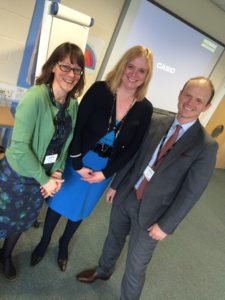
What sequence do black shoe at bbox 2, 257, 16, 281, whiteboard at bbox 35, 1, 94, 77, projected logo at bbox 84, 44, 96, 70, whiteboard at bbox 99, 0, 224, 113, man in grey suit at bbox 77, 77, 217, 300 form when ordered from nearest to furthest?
1. man in grey suit at bbox 77, 77, 217, 300
2. black shoe at bbox 2, 257, 16, 281
3. whiteboard at bbox 35, 1, 94, 77
4. projected logo at bbox 84, 44, 96, 70
5. whiteboard at bbox 99, 0, 224, 113

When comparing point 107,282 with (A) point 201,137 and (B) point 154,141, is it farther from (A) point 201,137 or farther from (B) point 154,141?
(A) point 201,137

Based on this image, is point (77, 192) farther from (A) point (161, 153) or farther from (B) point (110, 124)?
(A) point (161, 153)

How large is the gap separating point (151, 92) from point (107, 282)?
2558 millimetres

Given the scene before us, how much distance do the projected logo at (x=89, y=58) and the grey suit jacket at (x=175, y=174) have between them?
1592 mm

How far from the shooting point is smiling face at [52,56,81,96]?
124 cm

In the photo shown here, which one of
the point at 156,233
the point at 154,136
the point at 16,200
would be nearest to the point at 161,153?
the point at 154,136

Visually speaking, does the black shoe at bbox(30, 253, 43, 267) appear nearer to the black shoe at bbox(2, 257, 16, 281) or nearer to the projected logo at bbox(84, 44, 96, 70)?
the black shoe at bbox(2, 257, 16, 281)

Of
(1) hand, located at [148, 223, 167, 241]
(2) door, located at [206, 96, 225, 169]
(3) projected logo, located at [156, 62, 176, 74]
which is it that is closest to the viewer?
(1) hand, located at [148, 223, 167, 241]

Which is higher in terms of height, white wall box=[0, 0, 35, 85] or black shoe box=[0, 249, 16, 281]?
white wall box=[0, 0, 35, 85]

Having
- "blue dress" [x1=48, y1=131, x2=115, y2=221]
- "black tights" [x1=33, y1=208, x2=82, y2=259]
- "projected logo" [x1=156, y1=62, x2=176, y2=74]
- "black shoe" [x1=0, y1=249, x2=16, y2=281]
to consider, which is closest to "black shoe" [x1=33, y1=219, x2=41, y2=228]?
"black tights" [x1=33, y1=208, x2=82, y2=259]

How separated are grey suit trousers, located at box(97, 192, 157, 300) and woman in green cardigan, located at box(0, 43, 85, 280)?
48 centimetres

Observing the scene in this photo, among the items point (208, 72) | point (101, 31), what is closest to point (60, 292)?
point (101, 31)

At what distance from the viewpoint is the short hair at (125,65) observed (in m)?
1.38

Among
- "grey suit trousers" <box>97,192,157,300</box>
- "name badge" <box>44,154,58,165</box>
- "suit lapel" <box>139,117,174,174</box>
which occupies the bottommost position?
"grey suit trousers" <box>97,192,157,300</box>
